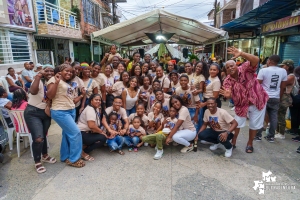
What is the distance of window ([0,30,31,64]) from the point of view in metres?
7.15

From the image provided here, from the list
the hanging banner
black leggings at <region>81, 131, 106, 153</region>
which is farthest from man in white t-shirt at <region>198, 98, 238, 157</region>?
the hanging banner

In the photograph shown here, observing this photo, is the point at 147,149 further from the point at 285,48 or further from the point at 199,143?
the point at 285,48

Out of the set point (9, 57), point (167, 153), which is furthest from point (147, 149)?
point (9, 57)

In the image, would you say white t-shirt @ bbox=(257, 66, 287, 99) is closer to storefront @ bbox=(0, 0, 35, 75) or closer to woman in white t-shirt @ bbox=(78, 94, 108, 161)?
woman in white t-shirt @ bbox=(78, 94, 108, 161)

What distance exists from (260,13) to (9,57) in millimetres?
9158

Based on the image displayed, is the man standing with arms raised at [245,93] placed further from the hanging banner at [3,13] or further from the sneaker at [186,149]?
the hanging banner at [3,13]

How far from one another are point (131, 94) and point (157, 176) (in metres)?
1.80

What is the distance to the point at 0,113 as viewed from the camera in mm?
3629

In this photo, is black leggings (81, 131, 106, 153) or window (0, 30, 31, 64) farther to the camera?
window (0, 30, 31, 64)

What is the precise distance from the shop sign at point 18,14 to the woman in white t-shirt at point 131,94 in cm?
566

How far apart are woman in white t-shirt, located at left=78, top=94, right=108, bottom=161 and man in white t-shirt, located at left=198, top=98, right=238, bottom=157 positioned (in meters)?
1.84

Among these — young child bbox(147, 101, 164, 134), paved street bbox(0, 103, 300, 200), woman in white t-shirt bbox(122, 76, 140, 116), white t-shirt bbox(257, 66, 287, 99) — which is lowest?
paved street bbox(0, 103, 300, 200)

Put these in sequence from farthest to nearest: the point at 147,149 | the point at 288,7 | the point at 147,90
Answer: the point at 288,7
the point at 147,90
the point at 147,149

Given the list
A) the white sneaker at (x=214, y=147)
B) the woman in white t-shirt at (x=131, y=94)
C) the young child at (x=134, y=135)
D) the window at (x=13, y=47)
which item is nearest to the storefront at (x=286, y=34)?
the white sneaker at (x=214, y=147)
